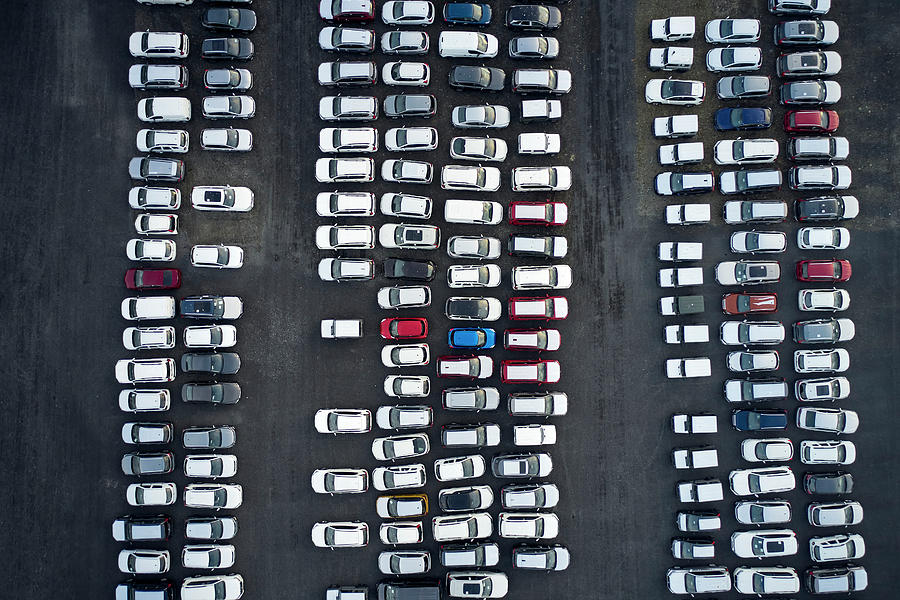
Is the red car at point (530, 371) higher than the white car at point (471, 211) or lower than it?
lower

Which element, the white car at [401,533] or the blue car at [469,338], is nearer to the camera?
the white car at [401,533]

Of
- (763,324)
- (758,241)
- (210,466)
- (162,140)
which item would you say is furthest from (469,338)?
(162,140)

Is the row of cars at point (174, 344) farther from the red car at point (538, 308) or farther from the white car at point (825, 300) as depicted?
the white car at point (825, 300)

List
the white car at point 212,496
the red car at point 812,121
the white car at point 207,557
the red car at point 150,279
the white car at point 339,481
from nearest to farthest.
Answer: the white car at point 207,557 → the white car at point 212,496 → the white car at point 339,481 → the red car at point 150,279 → the red car at point 812,121

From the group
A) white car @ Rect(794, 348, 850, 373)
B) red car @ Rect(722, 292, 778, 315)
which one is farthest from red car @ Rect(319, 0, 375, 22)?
white car @ Rect(794, 348, 850, 373)

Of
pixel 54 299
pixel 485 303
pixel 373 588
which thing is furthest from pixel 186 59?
pixel 373 588

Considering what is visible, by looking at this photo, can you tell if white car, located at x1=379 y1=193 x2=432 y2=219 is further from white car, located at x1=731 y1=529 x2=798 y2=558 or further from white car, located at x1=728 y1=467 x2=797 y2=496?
white car, located at x1=731 y1=529 x2=798 y2=558

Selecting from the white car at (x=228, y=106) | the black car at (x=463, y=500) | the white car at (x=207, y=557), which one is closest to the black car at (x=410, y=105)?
the white car at (x=228, y=106)

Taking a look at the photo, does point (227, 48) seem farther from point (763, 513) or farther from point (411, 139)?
point (763, 513)
